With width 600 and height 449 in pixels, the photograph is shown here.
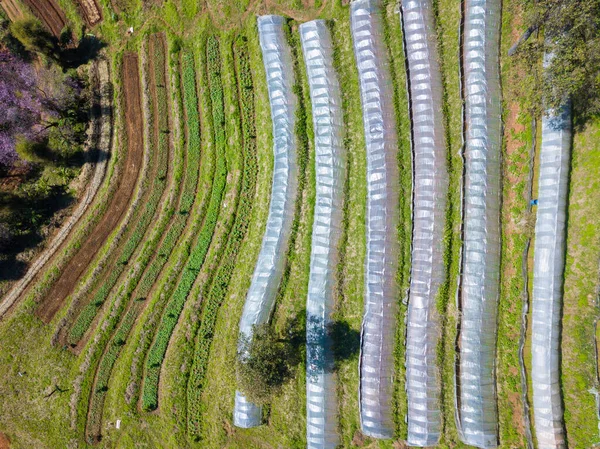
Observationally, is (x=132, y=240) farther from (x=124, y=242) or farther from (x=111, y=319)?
(x=111, y=319)

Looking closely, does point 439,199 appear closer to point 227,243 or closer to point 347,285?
point 347,285

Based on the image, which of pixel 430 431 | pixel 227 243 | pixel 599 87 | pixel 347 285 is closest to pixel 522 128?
pixel 599 87

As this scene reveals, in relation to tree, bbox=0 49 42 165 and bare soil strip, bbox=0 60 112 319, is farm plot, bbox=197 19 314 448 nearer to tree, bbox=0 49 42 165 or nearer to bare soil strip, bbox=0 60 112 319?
bare soil strip, bbox=0 60 112 319

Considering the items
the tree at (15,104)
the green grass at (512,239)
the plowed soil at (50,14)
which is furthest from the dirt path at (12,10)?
the green grass at (512,239)

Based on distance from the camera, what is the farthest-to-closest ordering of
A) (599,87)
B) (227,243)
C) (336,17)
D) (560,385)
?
(227,243)
(336,17)
(560,385)
(599,87)

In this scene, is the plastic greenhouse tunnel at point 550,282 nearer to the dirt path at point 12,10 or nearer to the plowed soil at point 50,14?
the plowed soil at point 50,14

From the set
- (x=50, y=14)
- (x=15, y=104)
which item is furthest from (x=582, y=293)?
(x=50, y=14)
